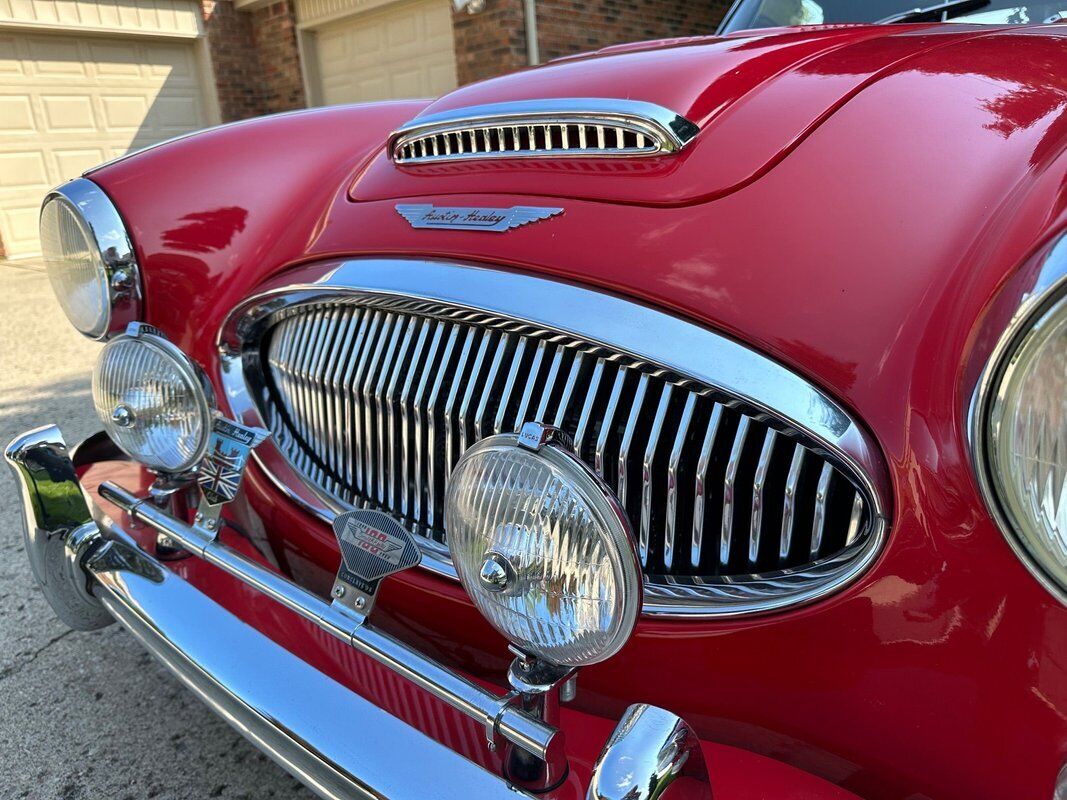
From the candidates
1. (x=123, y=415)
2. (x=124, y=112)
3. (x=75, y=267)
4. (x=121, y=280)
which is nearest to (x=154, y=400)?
(x=123, y=415)

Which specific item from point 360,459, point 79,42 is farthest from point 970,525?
point 79,42

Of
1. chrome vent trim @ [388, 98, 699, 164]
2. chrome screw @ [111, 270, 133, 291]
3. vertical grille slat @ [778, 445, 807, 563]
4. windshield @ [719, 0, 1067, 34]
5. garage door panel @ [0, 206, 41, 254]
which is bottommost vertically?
garage door panel @ [0, 206, 41, 254]

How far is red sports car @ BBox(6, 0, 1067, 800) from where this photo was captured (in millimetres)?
869

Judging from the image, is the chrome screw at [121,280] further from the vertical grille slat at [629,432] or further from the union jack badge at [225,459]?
the vertical grille slat at [629,432]

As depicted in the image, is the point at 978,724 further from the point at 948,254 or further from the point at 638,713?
the point at 948,254

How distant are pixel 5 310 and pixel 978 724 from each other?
7441 millimetres

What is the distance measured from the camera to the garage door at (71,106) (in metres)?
9.08

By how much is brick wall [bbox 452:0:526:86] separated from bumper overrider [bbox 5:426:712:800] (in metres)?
6.77

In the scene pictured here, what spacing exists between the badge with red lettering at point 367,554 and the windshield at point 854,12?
1.54m

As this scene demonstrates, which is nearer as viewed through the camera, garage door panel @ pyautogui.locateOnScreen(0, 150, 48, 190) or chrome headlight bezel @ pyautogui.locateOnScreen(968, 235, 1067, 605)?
chrome headlight bezel @ pyautogui.locateOnScreen(968, 235, 1067, 605)

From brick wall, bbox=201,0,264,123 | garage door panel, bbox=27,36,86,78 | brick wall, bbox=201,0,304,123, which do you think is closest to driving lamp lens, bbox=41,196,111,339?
brick wall, bbox=201,0,304,123

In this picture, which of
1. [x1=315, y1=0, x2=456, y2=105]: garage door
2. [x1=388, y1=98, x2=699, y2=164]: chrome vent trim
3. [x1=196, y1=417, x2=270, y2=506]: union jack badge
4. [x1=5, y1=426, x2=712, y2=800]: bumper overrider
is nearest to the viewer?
[x1=5, y1=426, x2=712, y2=800]: bumper overrider

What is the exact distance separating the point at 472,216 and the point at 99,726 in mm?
1395

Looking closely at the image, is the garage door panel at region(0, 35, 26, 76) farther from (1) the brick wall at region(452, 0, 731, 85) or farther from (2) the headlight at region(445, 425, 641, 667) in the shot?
(2) the headlight at region(445, 425, 641, 667)
